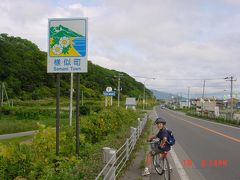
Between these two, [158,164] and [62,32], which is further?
[158,164]

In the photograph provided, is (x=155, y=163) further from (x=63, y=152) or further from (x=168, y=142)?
(x=63, y=152)

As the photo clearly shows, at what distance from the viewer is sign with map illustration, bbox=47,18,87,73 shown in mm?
7645

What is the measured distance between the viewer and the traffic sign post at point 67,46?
7645mm

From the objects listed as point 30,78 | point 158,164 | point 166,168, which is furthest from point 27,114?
point 166,168

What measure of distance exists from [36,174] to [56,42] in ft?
9.80

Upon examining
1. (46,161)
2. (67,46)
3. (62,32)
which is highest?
(62,32)

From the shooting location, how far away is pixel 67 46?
768 centimetres

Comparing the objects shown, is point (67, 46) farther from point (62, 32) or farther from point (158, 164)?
point (158, 164)

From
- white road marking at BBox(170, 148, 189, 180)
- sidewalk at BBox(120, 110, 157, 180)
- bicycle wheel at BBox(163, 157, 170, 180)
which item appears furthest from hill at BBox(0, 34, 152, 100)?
bicycle wheel at BBox(163, 157, 170, 180)

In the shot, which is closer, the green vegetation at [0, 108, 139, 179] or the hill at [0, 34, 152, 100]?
the green vegetation at [0, 108, 139, 179]

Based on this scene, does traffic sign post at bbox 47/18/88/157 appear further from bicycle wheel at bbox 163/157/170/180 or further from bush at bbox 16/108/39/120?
bush at bbox 16/108/39/120
